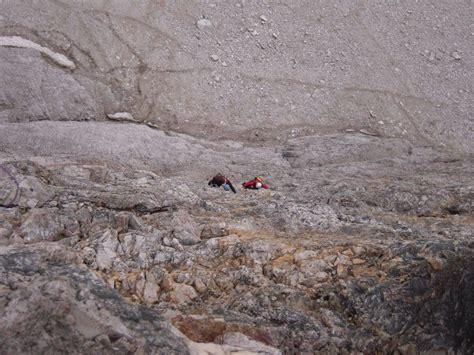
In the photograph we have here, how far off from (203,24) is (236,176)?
10.6ft

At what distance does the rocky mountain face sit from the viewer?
3029mm

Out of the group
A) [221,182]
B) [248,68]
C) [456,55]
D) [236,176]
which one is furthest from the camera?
[456,55]

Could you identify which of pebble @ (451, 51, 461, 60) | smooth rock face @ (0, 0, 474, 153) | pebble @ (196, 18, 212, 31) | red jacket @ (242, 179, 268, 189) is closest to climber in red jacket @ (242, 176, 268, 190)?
red jacket @ (242, 179, 268, 189)

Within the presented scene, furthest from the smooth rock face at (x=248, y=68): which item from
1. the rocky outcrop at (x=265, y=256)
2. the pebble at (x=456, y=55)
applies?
the rocky outcrop at (x=265, y=256)

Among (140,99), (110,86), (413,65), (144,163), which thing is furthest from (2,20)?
(413,65)

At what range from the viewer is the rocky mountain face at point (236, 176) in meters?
3.03

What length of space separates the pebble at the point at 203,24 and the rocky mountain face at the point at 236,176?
0.04 m

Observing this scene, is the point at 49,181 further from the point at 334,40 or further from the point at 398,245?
the point at 334,40

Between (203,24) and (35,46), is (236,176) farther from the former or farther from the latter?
(35,46)

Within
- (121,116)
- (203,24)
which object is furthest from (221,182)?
(203,24)

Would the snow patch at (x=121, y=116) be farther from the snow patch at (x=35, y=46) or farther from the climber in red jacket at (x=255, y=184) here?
the climber in red jacket at (x=255, y=184)

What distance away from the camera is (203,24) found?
785 centimetres

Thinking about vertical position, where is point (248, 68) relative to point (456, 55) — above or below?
below

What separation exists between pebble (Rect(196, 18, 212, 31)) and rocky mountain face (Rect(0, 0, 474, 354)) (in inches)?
1.7
